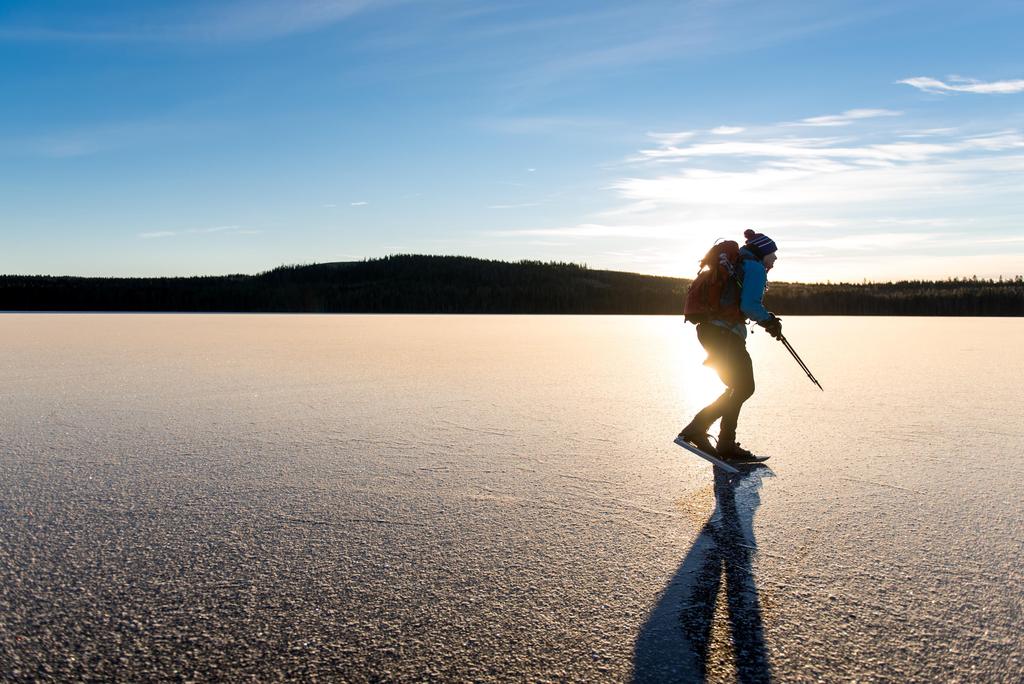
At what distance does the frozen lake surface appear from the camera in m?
2.96

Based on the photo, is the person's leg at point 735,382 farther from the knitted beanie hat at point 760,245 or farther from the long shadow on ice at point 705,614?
the long shadow on ice at point 705,614

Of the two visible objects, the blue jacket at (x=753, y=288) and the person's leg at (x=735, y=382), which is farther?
the person's leg at (x=735, y=382)

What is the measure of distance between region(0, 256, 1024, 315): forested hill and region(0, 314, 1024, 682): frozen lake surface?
58.7 metres

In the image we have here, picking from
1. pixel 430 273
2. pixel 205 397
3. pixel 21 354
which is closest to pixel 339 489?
pixel 205 397

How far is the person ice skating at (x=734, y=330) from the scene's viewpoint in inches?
239

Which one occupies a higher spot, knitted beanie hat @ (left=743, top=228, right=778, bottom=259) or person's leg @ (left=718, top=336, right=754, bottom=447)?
knitted beanie hat @ (left=743, top=228, right=778, bottom=259)

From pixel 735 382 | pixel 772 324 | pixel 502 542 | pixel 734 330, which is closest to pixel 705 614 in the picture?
pixel 502 542

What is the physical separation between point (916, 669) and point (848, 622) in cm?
39

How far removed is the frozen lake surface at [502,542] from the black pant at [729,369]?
1.47 ft

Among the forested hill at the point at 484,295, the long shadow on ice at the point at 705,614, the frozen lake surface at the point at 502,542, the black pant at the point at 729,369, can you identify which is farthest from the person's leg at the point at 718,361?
the forested hill at the point at 484,295

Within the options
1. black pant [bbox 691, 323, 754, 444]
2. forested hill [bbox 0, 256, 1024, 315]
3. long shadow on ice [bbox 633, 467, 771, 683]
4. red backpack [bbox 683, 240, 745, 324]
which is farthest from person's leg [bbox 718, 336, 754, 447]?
forested hill [bbox 0, 256, 1024, 315]

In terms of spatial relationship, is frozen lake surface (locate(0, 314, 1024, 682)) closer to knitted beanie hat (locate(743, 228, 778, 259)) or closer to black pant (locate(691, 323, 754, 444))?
black pant (locate(691, 323, 754, 444))

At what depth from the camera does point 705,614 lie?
3322 mm

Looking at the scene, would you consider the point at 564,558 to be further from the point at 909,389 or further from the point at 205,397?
the point at 909,389
